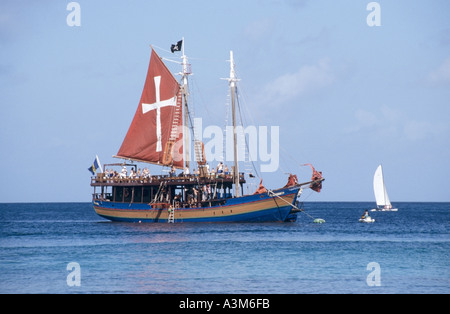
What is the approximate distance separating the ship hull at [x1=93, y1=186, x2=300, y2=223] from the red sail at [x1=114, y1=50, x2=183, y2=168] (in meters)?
6.54

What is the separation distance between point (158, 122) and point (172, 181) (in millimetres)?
7807

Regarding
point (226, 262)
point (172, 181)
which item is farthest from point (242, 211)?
point (226, 262)

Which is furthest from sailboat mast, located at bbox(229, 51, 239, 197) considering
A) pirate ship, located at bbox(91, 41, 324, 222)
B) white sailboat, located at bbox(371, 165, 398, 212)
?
white sailboat, located at bbox(371, 165, 398, 212)

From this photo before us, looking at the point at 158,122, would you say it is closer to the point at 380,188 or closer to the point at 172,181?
the point at 172,181

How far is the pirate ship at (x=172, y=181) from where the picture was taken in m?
67.1

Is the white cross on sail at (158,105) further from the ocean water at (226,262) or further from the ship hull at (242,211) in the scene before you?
the ocean water at (226,262)

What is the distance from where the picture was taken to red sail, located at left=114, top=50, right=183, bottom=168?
7456 centimetres

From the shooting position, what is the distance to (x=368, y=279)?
34.0m

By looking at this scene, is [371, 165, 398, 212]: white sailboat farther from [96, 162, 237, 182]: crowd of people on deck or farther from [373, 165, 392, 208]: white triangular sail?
[96, 162, 237, 182]: crowd of people on deck

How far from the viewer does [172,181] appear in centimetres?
7125
